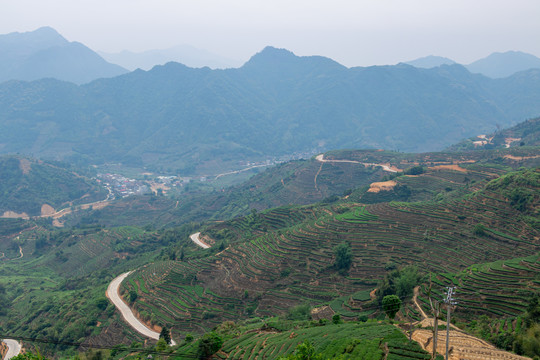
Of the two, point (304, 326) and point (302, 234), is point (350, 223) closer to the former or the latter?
point (302, 234)

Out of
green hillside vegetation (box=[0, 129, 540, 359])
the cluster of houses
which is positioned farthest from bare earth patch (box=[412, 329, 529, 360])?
the cluster of houses

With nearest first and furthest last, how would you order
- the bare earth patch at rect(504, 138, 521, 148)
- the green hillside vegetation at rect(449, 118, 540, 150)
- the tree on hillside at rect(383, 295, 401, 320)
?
the tree on hillside at rect(383, 295, 401, 320) < the green hillside vegetation at rect(449, 118, 540, 150) < the bare earth patch at rect(504, 138, 521, 148)

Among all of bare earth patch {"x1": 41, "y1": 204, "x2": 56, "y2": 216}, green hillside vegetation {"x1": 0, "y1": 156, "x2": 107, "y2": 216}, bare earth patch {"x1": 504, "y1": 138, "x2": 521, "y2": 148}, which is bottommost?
bare earth patch {"x1": 41, "y1": 204, "x2": 56, "y2": 216}

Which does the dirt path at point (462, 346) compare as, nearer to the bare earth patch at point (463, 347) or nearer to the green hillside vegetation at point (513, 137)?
the bare earth patch at point (463, 347)

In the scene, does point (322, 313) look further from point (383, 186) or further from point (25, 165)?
point (25, 165)

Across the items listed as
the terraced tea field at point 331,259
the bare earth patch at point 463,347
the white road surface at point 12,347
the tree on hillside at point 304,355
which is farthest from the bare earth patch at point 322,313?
the white road surface at point 12,347

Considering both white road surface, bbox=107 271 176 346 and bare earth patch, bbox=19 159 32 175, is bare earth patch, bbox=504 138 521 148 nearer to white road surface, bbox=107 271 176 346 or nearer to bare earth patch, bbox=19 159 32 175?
white road surface, bbox=107 271 176 346

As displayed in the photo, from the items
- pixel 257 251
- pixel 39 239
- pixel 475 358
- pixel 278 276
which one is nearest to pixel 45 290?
pixel 39 239
